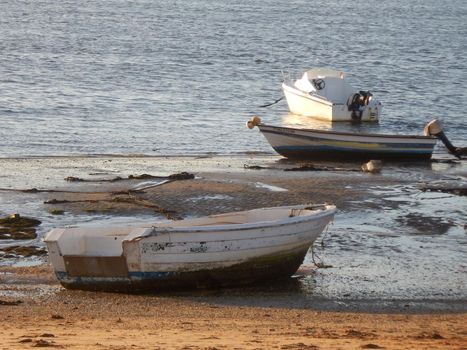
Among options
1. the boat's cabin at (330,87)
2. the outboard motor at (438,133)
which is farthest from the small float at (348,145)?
the boat's cabin at (330,87)

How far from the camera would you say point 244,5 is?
100500 mm

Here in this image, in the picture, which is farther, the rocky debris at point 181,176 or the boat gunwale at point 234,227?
the rocky debris at point 181,176

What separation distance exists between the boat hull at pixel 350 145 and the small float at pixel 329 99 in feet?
25.8

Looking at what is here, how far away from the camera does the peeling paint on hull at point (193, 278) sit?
1418cm

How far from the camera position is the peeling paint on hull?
1418cm

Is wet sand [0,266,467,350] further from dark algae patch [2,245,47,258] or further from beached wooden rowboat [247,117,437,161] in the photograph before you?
beached wooden rowboat [247,117,437,161]

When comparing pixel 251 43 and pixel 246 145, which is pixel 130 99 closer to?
pixel 246 145

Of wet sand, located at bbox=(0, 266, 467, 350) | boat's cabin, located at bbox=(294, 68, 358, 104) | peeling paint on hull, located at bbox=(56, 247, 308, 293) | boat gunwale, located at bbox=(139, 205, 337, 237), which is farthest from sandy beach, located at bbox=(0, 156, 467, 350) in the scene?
boat's cabin, located at bbox=(294, 68, 358, 104)

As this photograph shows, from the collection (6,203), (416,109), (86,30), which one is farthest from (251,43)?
(6,203)

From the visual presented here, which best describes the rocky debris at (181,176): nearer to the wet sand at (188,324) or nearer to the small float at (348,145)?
the small float at (348,145)

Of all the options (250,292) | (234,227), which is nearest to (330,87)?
(250,292)

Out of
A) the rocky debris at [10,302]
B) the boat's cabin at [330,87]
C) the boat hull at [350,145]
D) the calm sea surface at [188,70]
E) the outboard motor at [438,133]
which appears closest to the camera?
the rocky debris at [10,302]

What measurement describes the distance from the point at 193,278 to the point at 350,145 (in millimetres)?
12646

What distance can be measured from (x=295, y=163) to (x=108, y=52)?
3076 cm
